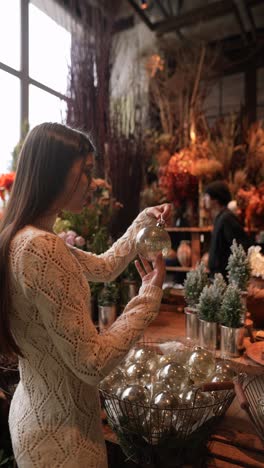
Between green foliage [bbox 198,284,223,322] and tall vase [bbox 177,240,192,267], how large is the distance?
2.17 meters

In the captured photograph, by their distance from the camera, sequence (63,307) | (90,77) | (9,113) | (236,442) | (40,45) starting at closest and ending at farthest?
(63,307) < (236,442) < (90,77) < (9,113) < (40,45)

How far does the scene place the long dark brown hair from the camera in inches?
29.2

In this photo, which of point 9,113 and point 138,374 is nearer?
point 138,374

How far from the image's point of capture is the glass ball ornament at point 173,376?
87 centimetres

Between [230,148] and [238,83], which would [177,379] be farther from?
[238,83]

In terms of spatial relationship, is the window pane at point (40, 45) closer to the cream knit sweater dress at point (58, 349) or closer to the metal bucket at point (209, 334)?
the metal bucket at point (209, 334)

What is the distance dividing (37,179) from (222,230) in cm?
213

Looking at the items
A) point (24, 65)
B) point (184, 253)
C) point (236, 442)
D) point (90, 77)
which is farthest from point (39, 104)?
point (236, 442)

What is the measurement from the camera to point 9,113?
3.31 m

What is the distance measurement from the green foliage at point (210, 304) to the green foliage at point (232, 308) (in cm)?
3

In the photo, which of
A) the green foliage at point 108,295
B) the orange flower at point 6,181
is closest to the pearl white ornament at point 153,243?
the green foliage at point 108,295

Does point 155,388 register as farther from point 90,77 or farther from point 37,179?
point 90,77

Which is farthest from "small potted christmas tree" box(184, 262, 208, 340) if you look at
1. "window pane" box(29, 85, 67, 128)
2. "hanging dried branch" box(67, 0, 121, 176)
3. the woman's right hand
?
"window pane" box(29, 85, 67, 128)

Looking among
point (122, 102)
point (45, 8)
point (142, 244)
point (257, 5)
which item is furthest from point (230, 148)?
point (142, 244)
